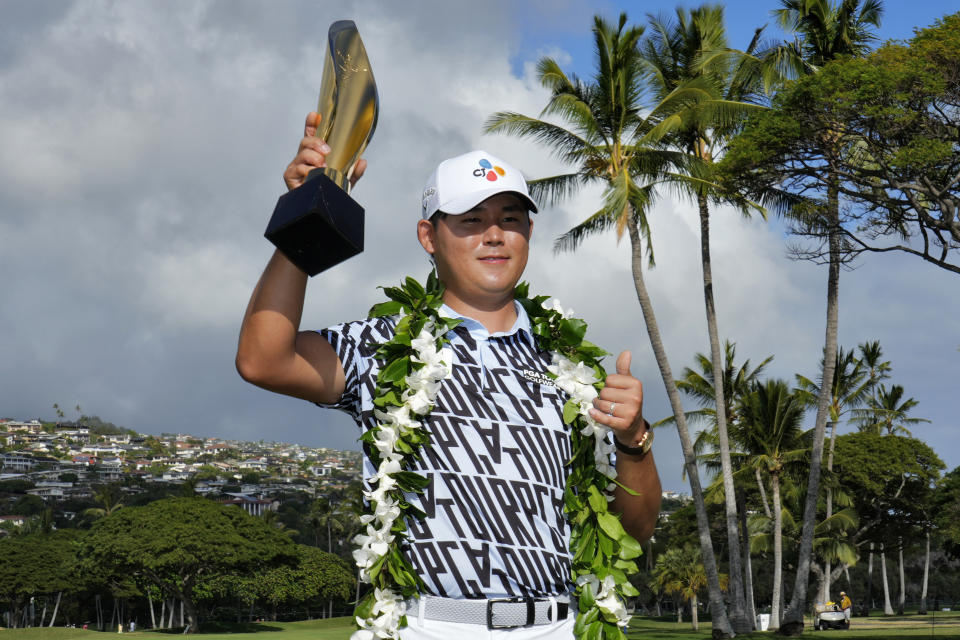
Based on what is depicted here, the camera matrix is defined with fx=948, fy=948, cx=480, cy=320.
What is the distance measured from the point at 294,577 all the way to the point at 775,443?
95.8 ft

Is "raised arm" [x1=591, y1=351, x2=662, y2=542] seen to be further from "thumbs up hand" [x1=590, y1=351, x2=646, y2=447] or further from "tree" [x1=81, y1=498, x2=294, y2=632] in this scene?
"tree" [x1=81, y1=498, x2=294, y2=632]

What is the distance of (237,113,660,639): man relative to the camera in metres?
2.51

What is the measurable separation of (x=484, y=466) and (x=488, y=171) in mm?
868

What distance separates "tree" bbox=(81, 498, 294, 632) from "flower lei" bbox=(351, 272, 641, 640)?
46.9m

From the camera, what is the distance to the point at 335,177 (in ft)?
7.95

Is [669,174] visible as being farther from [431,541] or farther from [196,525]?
[196,525]

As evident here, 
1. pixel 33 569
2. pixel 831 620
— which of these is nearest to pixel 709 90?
pixel 831 620

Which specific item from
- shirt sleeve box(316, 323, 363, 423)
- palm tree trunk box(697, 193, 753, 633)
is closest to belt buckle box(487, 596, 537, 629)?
shirt sleeve box(316, 323, 363, 423)

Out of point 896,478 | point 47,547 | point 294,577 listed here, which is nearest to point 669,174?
point 896,478

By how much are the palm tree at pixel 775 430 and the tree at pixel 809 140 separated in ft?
38.7

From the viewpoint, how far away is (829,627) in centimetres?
3400

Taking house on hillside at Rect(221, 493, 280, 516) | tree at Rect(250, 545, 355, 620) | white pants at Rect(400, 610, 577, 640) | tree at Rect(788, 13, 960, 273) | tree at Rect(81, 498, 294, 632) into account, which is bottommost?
tree at Rect(250, 545, 355, 620)

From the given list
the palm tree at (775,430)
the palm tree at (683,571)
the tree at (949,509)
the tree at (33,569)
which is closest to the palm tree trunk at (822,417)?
the palm tree at (775,430)

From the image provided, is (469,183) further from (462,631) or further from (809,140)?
(809,140)
